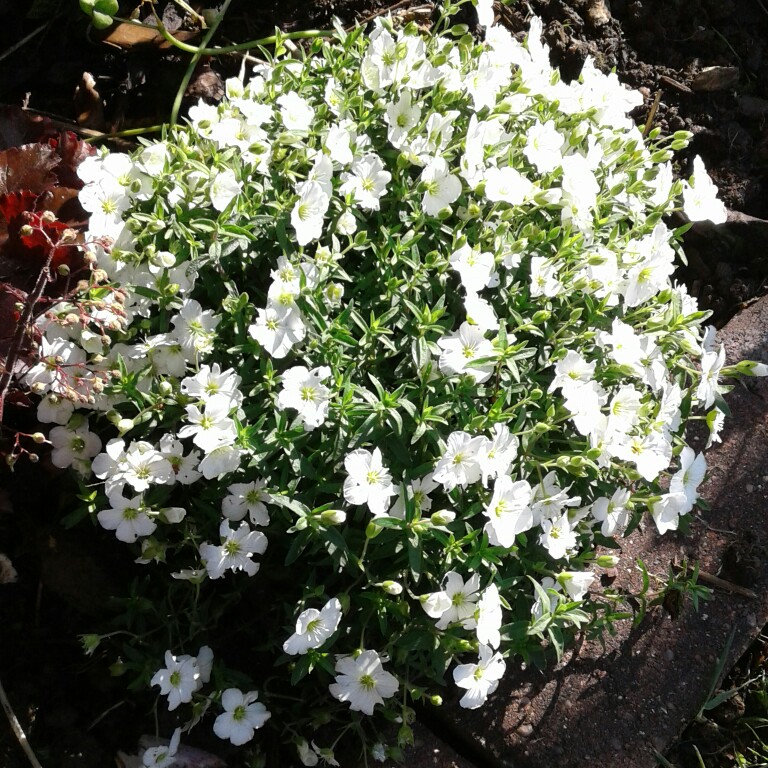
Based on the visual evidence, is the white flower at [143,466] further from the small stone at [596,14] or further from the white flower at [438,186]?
the small stone at [596,14]

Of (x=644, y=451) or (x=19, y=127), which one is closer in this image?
(x=644, y=451)

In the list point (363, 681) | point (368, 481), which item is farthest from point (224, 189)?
point (363, 681)

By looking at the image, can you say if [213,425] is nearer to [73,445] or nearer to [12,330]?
[73,445]

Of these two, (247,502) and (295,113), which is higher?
(295,113)

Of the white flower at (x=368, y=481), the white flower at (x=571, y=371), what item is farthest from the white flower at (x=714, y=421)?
the white flower at (x=368, y=481)

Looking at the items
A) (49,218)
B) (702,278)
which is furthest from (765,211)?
(49,218)

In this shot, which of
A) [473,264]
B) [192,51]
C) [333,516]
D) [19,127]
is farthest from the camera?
[192,51]

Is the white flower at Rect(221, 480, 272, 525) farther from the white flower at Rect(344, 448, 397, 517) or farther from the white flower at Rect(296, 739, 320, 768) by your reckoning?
Answer: the white flower at Rect(296, 739, 320, 768)

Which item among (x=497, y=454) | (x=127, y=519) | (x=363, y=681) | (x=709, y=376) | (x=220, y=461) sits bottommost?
(x=363, y=681)
